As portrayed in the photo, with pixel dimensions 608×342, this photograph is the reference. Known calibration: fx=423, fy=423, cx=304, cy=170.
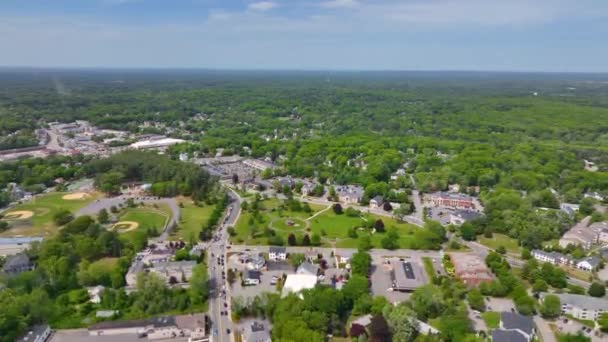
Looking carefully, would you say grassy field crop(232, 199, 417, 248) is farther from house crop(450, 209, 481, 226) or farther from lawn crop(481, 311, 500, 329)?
lawn crop(481, 311, 500, 329)

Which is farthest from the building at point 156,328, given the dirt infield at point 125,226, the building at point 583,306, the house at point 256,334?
the building at point 583,306

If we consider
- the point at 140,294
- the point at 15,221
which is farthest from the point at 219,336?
the point at 15,221

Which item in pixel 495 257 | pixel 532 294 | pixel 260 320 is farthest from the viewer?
pixel 495 257

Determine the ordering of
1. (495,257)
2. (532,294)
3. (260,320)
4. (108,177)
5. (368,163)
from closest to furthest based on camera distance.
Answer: (260,320), (532,294), (495,257), (108,177), (368,163)

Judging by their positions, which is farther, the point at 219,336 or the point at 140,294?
the point at 140,294

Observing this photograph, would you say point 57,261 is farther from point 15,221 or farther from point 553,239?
point 553,239

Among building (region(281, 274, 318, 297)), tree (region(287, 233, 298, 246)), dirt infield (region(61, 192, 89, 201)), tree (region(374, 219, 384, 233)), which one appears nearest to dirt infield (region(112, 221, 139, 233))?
dirt infield (region(61, 192, 89, 201))
